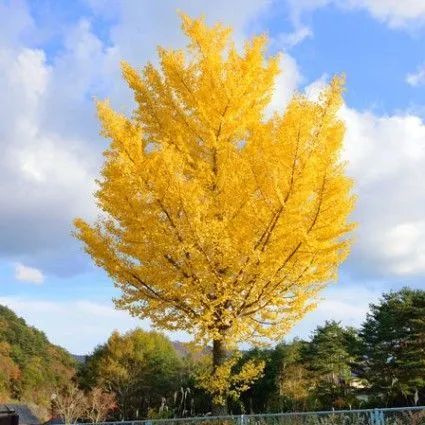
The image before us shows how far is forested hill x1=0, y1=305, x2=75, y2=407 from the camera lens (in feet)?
232

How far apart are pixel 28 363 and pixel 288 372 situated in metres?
47.6

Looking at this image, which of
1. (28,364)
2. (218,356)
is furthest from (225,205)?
(28,364)

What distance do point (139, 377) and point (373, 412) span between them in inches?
1722

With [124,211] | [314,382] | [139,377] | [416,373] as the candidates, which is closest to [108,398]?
[139,377]

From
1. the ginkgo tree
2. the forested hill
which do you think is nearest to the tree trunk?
the ginkgo tree

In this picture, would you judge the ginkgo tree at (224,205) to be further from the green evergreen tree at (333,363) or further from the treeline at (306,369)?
the green evergreen tree at (333,363)

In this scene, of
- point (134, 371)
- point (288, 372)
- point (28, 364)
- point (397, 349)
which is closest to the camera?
point (397, 349)

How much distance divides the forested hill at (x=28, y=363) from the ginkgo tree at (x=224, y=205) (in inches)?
2371

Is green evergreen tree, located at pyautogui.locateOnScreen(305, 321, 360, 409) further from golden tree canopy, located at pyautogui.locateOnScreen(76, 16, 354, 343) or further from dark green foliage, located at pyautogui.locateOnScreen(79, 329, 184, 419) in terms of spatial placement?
golden tree canopy, located at pyautogui.locateOnScreen(76, 16, 354, 343)

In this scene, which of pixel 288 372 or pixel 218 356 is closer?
pixel 218 356

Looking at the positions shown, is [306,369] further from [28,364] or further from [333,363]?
[28,364]

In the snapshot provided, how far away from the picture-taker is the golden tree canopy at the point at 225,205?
9617 mm

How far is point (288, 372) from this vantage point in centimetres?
3909

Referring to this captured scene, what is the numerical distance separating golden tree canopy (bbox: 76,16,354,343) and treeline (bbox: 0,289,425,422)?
172cm
